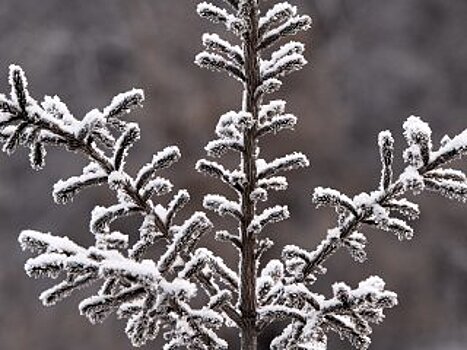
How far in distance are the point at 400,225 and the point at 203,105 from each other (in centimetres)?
396

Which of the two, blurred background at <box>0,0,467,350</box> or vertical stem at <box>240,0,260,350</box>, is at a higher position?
blurred background at <box>0,0,467,350</box>

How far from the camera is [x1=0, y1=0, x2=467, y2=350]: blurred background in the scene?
169 inches

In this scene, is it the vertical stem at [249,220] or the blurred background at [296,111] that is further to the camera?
the blurred background at [296,111]

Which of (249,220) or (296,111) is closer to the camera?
(249,220)

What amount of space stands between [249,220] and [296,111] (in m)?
4.07

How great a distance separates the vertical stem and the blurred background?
10.8 feet

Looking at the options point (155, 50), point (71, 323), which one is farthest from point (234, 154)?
point (71, 323)

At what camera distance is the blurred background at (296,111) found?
429 cm

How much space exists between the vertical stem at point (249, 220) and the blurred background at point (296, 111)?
10.8 feet

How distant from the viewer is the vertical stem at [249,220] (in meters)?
0.71

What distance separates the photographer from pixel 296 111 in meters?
4.76

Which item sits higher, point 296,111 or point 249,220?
point 296,111

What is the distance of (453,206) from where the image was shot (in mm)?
4602

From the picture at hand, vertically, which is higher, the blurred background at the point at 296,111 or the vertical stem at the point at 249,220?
the blurred background at the point at 296,111
